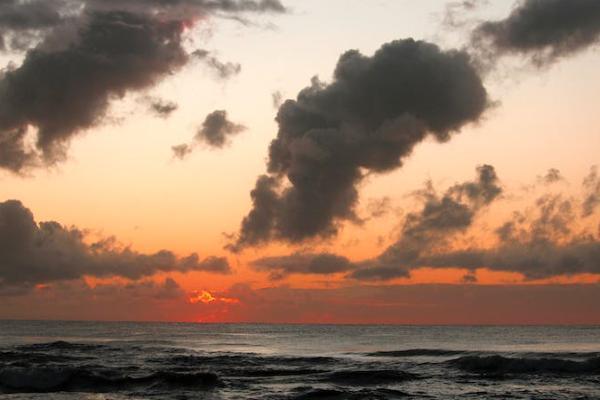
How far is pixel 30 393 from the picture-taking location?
4291 cm

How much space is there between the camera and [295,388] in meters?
45.7

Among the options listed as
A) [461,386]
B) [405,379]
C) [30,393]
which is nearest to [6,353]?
[30,393]

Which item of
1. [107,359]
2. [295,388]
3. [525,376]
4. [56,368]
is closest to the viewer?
[295,388]

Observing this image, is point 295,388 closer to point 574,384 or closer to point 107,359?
point 574,384

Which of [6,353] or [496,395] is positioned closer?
[496,395]

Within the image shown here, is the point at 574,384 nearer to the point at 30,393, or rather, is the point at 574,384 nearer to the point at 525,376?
the point at 525,376

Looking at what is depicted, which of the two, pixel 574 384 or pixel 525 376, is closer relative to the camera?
pixel 574 384

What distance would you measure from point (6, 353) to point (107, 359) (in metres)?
11.9

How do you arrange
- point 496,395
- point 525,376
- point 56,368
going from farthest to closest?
point 525,376
point 56,368
point 496,395

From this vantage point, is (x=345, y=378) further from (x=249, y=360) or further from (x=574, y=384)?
(x=249, y=360)

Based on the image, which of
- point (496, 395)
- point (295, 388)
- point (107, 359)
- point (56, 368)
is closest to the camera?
point (496, 395)

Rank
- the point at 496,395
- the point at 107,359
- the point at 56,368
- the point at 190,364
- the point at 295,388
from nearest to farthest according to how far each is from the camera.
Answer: the point at 496,395, the point at 295,388, the point at 56,368, the point at 190,364, the point at 107,359

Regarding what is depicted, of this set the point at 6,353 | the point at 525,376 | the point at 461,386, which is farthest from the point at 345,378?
the point at 6,353

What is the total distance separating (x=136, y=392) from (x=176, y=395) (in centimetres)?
297
